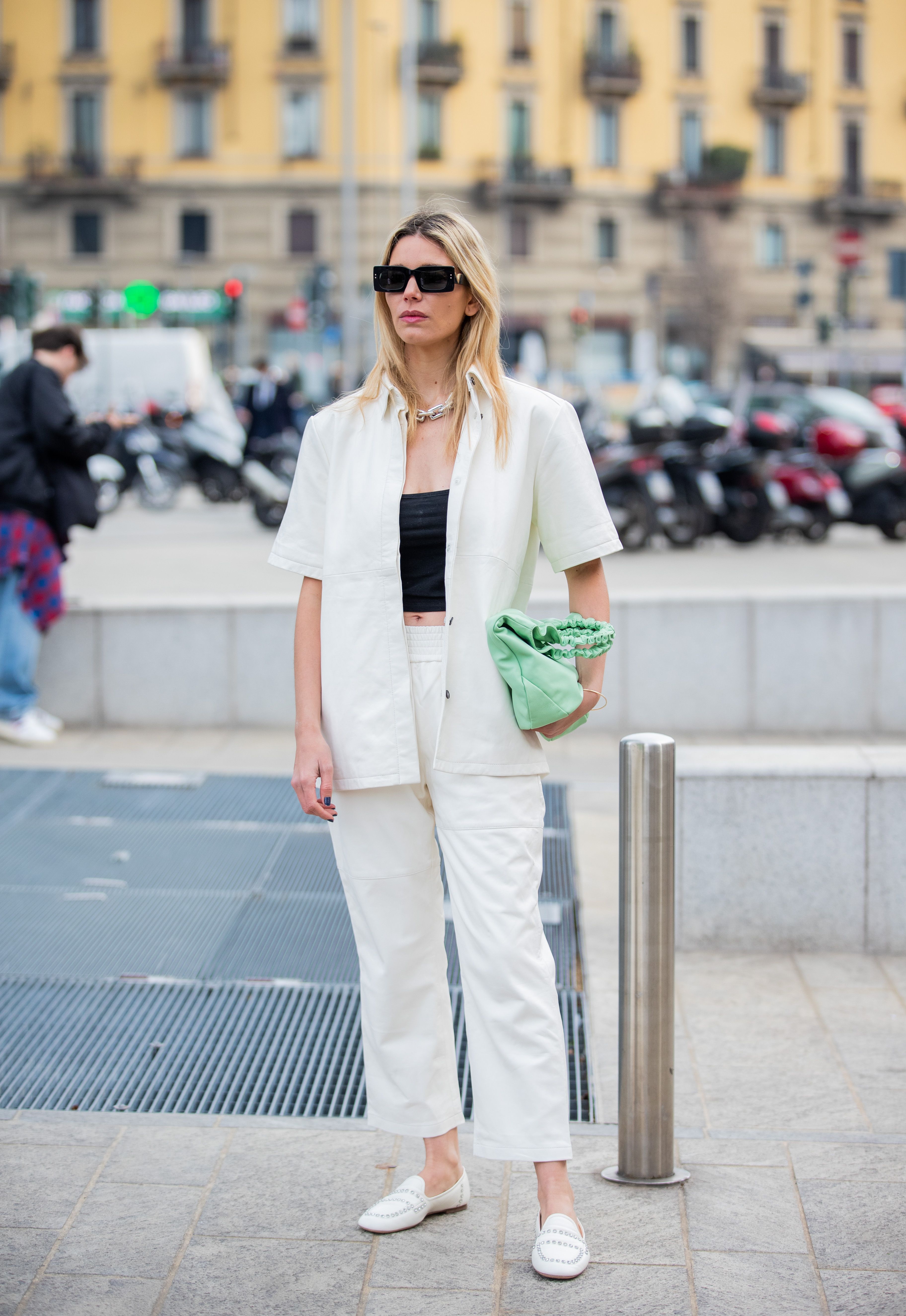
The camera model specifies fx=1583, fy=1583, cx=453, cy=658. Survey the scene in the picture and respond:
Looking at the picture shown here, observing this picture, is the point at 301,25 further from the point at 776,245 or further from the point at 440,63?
the point at 776,245

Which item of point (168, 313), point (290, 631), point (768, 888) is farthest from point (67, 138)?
point (768, 888)

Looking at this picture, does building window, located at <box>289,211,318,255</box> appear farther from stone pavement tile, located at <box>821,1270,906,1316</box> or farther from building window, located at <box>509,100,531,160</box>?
stone pavement tile, located at <box>821,1270,906,1316</box>

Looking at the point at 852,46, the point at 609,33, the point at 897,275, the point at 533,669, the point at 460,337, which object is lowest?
the point at 533,669

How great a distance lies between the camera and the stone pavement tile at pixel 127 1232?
113 inches

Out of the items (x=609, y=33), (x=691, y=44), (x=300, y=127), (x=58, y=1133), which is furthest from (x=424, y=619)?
(x=691, y=44)

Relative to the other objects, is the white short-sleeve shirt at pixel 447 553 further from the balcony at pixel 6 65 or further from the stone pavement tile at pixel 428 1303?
the balcony at pixel 6 65

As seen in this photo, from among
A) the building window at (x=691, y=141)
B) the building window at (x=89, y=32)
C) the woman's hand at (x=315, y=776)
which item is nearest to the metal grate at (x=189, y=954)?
the woman's hand at (x=315, y=776)

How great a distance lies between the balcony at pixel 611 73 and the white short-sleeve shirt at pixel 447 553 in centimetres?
5475

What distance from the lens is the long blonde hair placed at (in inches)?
114

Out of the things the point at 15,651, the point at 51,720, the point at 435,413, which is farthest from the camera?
the point at 51,720

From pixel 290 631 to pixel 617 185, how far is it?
167 feet

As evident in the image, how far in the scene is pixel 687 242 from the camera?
56.3 m

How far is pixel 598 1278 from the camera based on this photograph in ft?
9.21

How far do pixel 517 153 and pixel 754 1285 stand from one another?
54.4m
